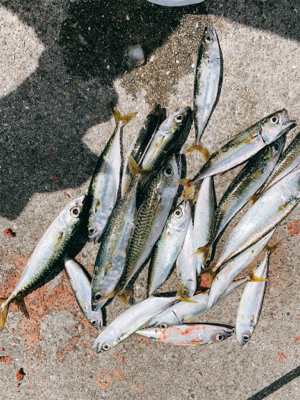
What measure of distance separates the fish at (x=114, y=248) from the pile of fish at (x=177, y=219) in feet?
0.03

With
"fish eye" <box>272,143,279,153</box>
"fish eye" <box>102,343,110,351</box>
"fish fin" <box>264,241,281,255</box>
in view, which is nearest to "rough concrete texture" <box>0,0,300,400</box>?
"fish fin" <box>264,241,281,255</box>

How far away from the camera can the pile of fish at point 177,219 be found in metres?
2.66

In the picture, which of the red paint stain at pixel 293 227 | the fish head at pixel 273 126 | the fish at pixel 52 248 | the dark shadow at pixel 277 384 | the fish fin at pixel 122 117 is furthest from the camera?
the dark shadow at pixel 277 384

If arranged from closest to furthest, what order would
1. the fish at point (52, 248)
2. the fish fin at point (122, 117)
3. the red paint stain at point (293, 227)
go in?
1. the fish at point (52, 248)
2. the fish fin at point (122, 117)
3. the red paint stain at point (293, 227)

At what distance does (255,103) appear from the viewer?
112 inches

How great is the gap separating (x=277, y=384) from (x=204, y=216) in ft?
7.17

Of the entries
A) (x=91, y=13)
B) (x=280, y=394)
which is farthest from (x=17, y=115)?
(x=280, y=394)

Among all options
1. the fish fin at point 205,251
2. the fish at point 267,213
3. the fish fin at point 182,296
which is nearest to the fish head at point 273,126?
the fish at point 267,213

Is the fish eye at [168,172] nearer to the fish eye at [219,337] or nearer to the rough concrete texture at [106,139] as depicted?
the rough concrete texture at [106,139]

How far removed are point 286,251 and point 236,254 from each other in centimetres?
68

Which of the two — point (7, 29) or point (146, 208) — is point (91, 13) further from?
point (146, 208)

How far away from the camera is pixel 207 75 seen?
106 inches

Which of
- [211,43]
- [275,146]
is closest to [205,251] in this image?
[275,146]

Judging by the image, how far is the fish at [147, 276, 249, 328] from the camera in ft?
9.44
